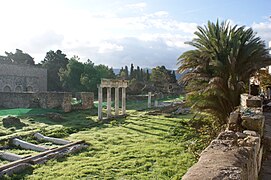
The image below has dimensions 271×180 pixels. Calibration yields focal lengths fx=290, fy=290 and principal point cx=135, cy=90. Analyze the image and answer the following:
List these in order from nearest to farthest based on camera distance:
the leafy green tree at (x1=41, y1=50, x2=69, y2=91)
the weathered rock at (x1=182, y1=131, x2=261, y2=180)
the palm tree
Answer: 1. the weathered rock at (x1=182, y1=131, x2=261, y2=180)
2. the palm tree
3. the leafy green tree at (x1=41, y1=50, x2=69, y2=91)

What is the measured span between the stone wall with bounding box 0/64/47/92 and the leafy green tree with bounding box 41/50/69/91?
6.32 m

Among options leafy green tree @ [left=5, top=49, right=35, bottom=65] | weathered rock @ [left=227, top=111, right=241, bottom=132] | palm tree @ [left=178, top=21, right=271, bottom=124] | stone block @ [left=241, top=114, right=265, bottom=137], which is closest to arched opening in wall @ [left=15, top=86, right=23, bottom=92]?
leafy green tree @ [left=5, top=49, right=35, bottom=65]

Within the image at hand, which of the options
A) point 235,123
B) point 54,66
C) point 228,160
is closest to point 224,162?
point 228,160

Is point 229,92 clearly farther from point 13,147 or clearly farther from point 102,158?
point 13,147

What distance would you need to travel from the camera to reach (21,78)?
37562mm

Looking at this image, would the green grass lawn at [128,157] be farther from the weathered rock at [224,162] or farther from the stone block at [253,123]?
the weathered rock at [224,162]

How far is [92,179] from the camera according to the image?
739 cm

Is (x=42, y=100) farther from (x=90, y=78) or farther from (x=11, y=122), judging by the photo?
(x=90, y=78)

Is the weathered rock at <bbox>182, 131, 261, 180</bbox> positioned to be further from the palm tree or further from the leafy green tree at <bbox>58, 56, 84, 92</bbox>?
the leafy green tree at <bbox>58, 56, 84, 92</bbox>

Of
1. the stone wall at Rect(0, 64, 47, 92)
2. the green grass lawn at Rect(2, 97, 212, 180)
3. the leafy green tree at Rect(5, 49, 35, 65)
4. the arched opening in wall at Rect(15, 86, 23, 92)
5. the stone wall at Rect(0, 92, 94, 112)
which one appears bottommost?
the green grass lawn at Rect(2, 97, 212, 180)

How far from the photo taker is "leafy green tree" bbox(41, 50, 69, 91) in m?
48.2

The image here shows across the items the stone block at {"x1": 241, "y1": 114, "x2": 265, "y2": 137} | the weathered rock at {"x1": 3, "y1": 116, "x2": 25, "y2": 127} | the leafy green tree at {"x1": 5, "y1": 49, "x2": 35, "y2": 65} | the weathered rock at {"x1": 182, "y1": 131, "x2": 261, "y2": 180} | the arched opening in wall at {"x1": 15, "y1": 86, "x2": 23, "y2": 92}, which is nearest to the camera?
the weathered rock at {"x1": 182, "y1": 131, "x2": 261, "y2": 180}

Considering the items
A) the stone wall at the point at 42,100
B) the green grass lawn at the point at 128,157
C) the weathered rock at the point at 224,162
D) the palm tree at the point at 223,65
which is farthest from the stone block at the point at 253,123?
the stone wall at the point at 42,100

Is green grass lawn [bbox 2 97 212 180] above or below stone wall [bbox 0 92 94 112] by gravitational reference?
below
